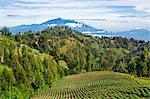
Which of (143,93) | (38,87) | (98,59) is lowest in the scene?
(98,59)

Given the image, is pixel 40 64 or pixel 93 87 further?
pixel 40 64

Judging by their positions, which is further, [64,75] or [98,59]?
[98,59]

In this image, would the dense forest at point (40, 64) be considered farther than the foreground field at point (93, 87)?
Yes

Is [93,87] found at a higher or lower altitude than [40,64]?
lower

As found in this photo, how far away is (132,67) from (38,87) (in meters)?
59.6

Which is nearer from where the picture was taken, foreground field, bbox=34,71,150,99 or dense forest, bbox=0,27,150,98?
foreground field, bbox=34,71,150,99

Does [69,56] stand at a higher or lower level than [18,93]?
lower

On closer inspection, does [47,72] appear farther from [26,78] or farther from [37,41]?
[37,41]

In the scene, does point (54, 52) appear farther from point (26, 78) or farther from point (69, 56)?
point (26, 78)

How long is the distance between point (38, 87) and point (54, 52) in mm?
66052

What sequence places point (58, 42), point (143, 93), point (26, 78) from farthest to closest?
point (58, 42), point (26, 78), point (143, 93)

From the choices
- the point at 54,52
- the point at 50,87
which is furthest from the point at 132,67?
the point at 50,87

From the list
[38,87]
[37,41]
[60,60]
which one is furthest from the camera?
[37,41]

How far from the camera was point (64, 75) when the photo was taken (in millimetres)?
139000
